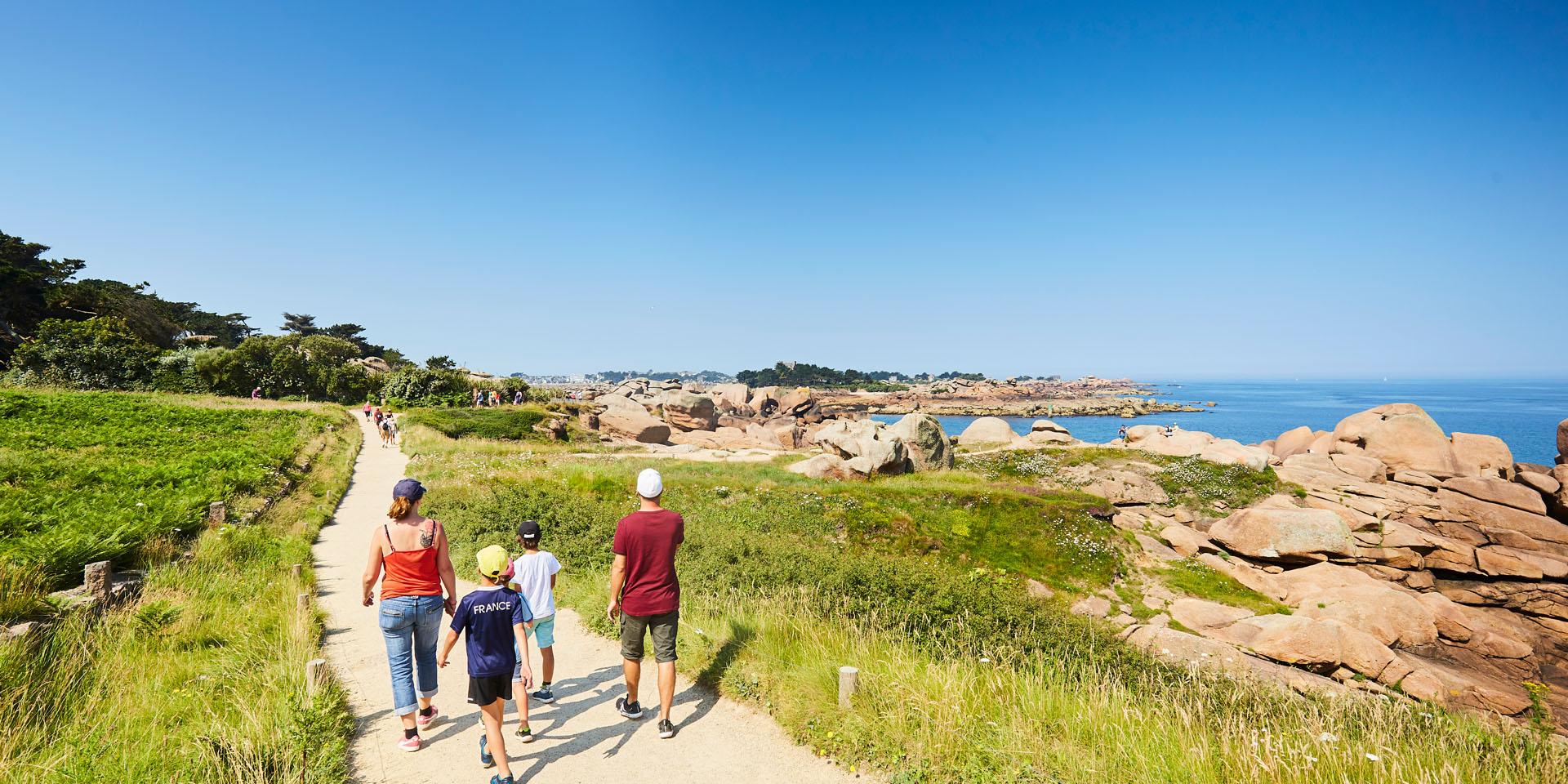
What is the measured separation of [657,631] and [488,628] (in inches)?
57.5

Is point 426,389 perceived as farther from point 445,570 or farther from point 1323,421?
point 1323,421

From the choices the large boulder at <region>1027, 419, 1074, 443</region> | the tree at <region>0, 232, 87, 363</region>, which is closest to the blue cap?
the large boulder at <region>1027, 419, 1074, 443</region>

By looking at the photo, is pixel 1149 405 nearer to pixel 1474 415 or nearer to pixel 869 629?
pixel 1474 415

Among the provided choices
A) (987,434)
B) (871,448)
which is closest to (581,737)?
(871,448)

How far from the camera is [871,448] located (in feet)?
93.6

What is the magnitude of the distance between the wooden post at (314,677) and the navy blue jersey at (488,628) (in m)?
2.13

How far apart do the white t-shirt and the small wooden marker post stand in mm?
2902

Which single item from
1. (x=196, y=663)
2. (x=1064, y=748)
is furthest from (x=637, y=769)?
Result: (x=196, y=663)

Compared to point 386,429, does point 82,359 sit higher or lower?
higher

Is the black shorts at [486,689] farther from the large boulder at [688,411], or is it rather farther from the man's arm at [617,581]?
the large boulder at [688,411]

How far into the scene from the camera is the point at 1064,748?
521 centimetres

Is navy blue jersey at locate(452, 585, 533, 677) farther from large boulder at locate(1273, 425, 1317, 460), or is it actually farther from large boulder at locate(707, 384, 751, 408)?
large boulder at locate(707, 384, 751, 408)

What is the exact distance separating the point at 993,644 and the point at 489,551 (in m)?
6.28

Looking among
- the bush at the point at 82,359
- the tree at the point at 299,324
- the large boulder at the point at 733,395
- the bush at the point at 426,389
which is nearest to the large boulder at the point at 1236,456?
the bush at the point at 426,389
